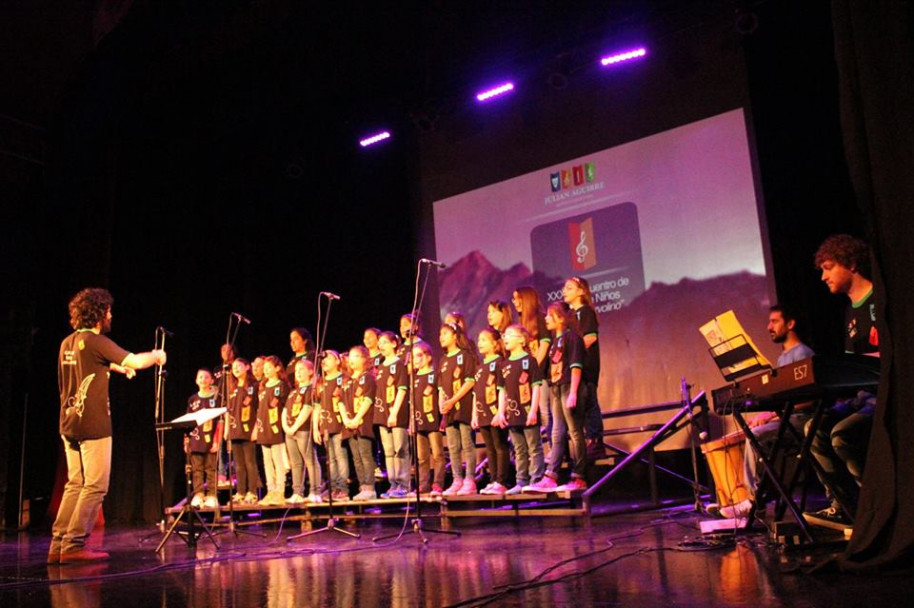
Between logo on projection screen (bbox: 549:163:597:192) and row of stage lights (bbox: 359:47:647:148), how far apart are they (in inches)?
46.1

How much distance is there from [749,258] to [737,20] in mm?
2348

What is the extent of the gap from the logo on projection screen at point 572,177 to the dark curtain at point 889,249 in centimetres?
568

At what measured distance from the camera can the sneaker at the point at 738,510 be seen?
4.99 metres

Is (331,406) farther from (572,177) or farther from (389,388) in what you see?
(572,177)

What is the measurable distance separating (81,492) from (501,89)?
20.9 ft

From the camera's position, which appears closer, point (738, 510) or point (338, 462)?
point (738, 510)

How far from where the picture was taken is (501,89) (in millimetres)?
9188

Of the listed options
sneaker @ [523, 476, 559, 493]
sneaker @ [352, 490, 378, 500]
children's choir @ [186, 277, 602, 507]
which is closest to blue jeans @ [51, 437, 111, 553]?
children's choir @ [186, 277, 602, 507]

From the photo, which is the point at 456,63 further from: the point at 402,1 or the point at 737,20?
the point at 737,20

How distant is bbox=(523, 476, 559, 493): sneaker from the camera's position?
597 cm

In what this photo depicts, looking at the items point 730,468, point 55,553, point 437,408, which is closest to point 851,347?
point 730,468

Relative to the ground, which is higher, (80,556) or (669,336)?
(669,336)

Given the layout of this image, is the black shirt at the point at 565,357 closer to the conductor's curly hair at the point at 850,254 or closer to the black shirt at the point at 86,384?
the conductor's curly hair at the point at 850,254

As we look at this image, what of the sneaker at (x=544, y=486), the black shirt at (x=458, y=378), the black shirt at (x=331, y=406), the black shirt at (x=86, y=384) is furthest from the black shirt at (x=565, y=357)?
the black shirt at (x=86, y=384)
